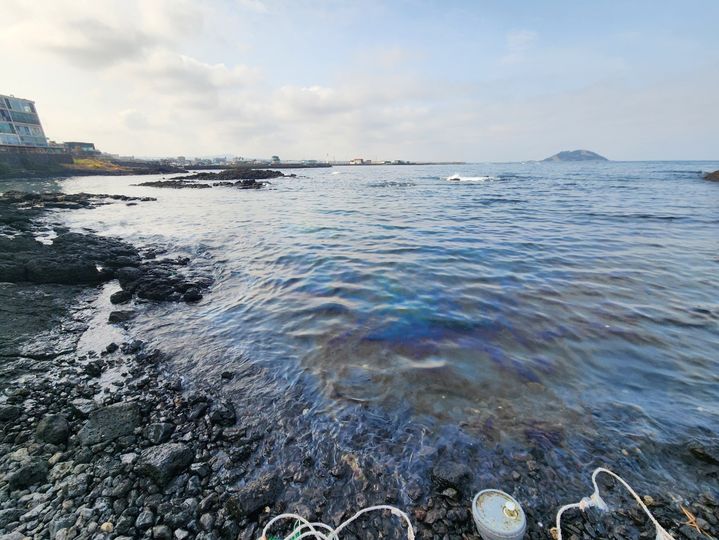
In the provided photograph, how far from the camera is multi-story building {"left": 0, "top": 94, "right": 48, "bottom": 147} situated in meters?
74.2

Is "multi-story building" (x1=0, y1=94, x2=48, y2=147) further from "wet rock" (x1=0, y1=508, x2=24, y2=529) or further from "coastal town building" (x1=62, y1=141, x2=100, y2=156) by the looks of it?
"wet rock" (x1=0, y1=508, x2=24, y2=529)

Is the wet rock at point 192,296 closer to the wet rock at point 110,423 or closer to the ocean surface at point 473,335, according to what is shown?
the ocean surface at point 473,335

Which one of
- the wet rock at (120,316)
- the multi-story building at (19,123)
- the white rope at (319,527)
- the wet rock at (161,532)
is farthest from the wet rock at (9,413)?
the multi-story building at (19,123)

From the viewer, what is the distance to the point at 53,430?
431 centimetres

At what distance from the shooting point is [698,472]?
391 centimetres

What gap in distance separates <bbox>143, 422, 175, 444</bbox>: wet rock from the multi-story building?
112 metres

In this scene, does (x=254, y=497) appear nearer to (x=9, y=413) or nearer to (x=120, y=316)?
(x=9, y=413)

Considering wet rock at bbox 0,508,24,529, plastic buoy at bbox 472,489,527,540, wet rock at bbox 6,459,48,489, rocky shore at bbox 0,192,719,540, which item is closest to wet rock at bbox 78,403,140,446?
rocky shore at bbox 0,192,719,540

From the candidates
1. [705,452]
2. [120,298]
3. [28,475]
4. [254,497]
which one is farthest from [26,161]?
[705,452]

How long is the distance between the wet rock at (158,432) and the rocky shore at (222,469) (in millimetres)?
16

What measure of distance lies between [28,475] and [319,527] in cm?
352

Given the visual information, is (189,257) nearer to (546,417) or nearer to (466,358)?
(466,358)

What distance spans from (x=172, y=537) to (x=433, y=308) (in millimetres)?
7016

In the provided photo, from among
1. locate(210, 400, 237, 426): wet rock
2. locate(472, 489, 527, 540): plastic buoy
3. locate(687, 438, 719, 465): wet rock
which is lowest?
locate(210, 400, 237, 426): wet rock
